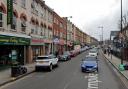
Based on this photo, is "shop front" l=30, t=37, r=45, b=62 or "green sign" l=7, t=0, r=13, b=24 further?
"shop front" l=30, t=37, r=45, b=62

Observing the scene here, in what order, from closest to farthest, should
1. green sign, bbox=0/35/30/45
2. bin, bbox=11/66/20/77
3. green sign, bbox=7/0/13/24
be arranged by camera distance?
bin, bbox=11/66/20/77, green sign, bbox=0/35/30/45, green sign, bbox=7/0/13/24

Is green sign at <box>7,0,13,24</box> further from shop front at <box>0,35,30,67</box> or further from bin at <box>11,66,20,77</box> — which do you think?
bin at <box>11,66,20,77</box>

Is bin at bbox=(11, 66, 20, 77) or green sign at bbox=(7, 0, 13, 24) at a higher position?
green sign at bbox=(7, 0, 13, 24)

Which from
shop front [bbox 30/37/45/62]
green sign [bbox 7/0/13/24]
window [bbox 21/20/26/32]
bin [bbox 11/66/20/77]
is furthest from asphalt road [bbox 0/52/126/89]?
shop front [bbox 30/37/45/62]

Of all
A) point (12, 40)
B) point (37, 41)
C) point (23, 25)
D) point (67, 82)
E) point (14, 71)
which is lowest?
point (67, 82)

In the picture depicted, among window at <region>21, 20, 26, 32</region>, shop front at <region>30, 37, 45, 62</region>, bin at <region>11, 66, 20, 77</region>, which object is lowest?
bin at <region>11, 66, 20, 77</region>

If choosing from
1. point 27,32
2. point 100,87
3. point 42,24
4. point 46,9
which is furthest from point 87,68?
point 46,9

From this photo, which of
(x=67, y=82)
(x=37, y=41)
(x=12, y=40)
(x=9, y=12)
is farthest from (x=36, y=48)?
(x=67, y=82)

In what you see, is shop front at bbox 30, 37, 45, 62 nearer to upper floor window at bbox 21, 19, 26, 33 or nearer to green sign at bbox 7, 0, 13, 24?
upper floor window at bbox 21, 19, 26, 33

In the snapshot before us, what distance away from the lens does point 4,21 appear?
28.9m

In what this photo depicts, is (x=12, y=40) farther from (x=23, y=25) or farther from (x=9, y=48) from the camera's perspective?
(x=23, y=25)

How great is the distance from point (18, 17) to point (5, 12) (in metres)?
4.80

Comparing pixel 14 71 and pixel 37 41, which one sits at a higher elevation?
pixel 37 41

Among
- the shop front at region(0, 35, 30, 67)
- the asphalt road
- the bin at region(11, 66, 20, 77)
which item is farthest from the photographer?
the shop front at region(0, 35, 30, 67)
